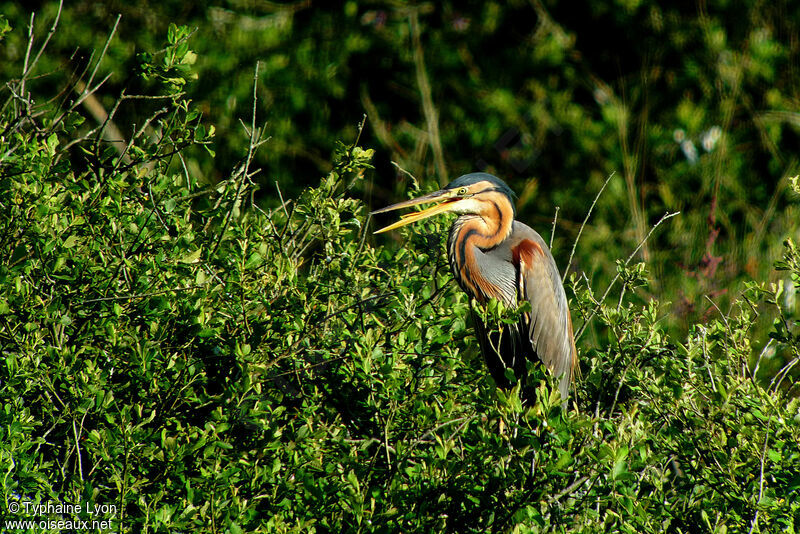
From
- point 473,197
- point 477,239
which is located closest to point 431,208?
point 473,197

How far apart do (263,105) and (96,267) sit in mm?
4710

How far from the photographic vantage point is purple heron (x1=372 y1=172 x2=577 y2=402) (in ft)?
12.3

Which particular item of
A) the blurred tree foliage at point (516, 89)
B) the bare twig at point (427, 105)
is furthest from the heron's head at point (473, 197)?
the blurred tree foliage at point (516, 89)

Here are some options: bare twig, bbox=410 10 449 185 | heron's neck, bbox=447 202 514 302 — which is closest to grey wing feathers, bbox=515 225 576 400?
heron's neck, bbox=447 202 514 302

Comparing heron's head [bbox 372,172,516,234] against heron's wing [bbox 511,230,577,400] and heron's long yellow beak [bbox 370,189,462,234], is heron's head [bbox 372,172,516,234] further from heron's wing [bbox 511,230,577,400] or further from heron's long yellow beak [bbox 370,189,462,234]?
heron's wing [bbox 511,230,577,400]

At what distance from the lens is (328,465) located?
2.32 meters

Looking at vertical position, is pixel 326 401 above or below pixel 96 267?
below

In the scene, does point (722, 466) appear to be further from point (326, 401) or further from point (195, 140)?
point (195, 140)

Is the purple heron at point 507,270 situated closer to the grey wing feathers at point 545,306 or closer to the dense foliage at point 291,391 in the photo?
the grey wing feathers at point 545,306

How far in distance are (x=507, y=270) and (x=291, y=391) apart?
137 cm

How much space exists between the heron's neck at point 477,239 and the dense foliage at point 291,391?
0.69 metres

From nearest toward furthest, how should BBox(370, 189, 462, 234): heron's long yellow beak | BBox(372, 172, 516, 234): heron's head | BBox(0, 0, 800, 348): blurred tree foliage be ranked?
BBox(370, 189, 462, 234): heron's long yellow beak → BBox(372, 172, 516, 234): heron's head → BBox(0, 0, 800, 348): blurred tree foliage

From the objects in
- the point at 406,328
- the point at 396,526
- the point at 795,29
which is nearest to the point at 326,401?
the point at 406,328

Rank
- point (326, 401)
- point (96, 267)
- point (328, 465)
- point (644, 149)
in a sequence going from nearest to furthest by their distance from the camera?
point (328, 465) < point (96, 267) < point (326, 401) < point (644, 149)
